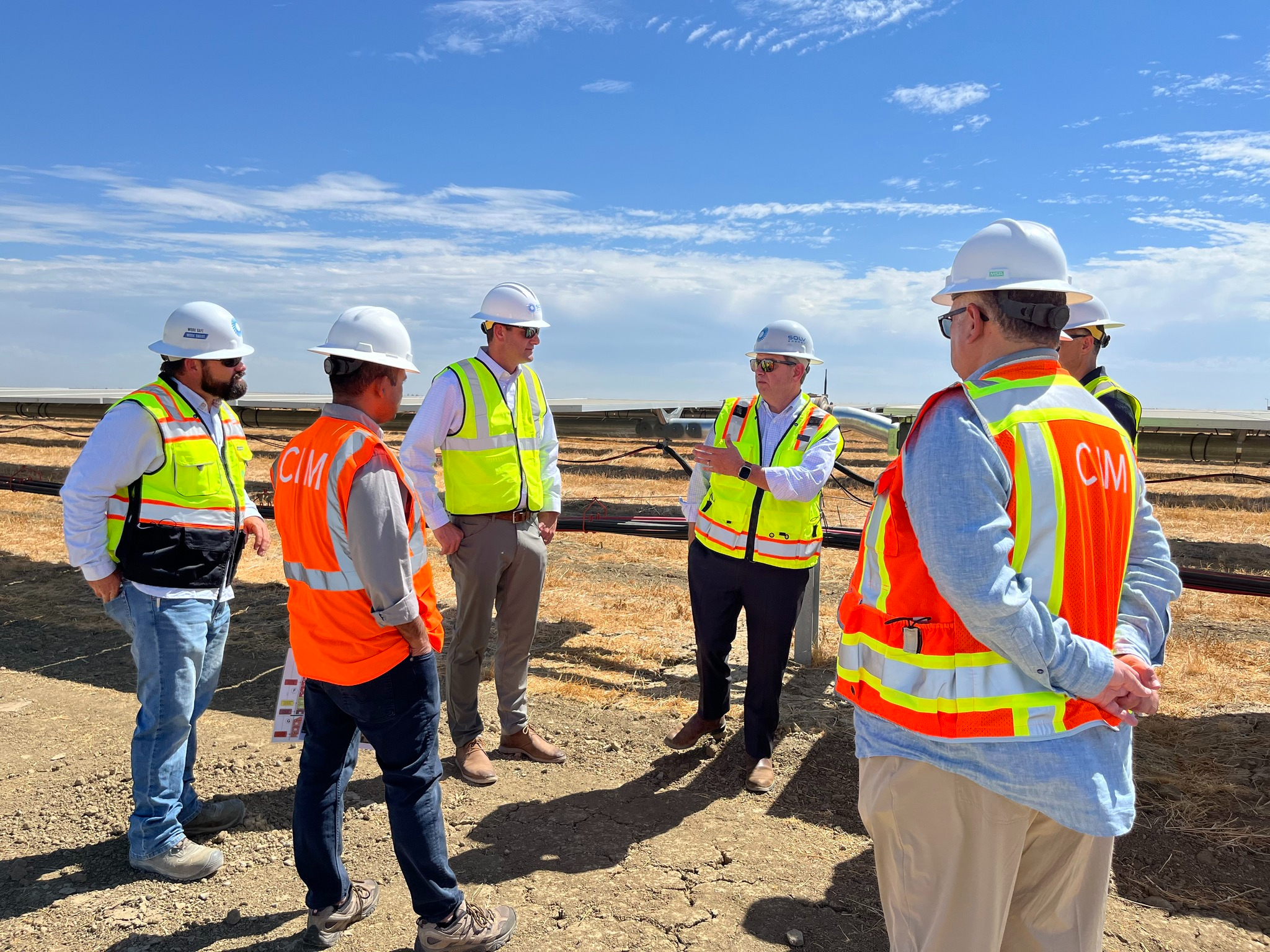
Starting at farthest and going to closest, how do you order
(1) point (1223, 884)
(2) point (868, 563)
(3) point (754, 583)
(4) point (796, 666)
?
(4) point (796, 666) < (3) point (754, 583) < (1) point (1223, 884) < (2) point (868, 563)

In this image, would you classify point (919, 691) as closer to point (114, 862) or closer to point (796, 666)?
point (114, 862)

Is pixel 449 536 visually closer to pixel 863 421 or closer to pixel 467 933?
pixel 467 933

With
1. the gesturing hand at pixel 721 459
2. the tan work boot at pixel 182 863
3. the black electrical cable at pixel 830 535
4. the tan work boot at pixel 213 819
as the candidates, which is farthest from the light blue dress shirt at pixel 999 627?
the black electrical cable at pixel 830 535

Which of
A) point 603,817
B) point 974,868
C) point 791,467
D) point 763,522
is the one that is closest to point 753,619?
point 763,522

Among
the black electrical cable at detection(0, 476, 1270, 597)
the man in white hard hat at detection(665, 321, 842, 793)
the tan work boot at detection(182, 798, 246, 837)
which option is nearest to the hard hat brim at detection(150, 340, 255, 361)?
the tan work boot at detection(182, 798, 246, 837)

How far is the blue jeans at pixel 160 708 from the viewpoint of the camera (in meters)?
3.57

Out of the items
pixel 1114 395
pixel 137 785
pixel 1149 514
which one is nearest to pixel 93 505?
pixel 137 785

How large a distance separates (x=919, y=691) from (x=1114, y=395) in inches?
99.7

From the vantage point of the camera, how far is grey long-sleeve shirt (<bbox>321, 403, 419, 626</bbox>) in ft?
9.31

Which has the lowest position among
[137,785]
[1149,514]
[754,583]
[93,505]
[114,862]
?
[114,862]

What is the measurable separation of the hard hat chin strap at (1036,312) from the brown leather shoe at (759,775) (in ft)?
10.5

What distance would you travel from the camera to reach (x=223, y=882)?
11.8 feet

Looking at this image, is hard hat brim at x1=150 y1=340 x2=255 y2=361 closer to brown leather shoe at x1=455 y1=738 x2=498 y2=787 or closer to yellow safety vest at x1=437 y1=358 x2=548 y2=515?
yellow safety vest at x1=437 y1=358 x2=548 y2=515

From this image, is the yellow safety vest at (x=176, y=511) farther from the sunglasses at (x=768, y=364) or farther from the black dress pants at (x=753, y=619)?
the sunglasses at (x=768, y=364)
